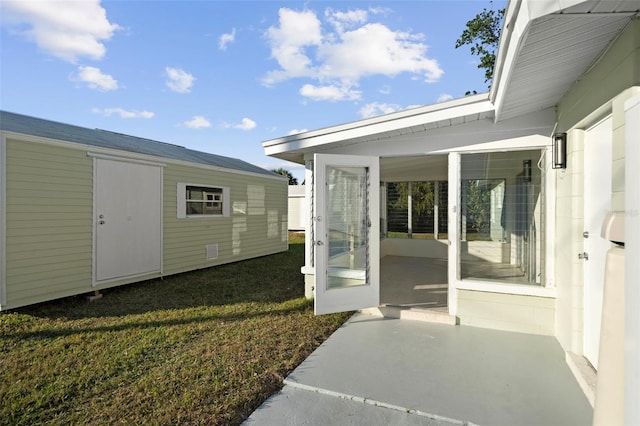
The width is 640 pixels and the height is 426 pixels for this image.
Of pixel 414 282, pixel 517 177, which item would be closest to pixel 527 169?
pixel 517 177

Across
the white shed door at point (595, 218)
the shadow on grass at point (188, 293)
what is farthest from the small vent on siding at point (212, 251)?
the white shed door at point (595, 218)

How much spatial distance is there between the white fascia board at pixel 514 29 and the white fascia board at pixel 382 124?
0.57 metres

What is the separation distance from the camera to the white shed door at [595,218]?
8.23 feet

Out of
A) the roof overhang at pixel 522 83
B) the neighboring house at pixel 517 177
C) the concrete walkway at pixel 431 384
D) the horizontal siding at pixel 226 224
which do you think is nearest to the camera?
the roof overhang at pixel 522 83

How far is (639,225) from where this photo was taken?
104 cm

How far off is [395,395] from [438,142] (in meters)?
2.83

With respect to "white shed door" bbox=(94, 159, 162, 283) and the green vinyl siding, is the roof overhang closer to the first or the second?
"white shed door" bbox=(94, 159, 162, 283)

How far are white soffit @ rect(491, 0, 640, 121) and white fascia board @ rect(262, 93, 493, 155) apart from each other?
13.4 inches

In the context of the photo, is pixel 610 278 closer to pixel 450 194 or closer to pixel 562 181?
pixel 562 181

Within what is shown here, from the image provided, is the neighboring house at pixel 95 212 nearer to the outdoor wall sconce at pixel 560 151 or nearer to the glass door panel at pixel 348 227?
the glass door panel at pixel 348 227

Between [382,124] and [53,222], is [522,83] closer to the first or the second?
[382,124]

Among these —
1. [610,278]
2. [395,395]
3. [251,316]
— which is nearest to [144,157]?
[251,316]

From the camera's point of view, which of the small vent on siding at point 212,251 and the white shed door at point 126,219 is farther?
the small vent on siding at point 212,251

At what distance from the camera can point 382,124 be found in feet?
13.2
